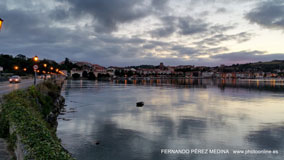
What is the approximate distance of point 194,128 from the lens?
2609 cm

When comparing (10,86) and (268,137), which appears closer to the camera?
(268,137)

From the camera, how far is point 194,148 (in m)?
19.3

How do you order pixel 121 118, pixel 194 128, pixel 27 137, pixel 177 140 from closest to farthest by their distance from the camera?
pixel 27 137, pixel 177 140, pixel 194 128, pixel 121 118

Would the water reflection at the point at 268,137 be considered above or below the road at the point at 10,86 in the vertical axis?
below

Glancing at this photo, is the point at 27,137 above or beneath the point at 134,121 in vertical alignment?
above

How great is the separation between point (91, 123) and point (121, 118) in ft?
16.0

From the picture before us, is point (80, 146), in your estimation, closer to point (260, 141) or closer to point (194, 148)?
point (194, 148)

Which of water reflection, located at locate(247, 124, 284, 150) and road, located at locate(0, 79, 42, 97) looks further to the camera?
road, located at locate(0, 79, 42, 97)

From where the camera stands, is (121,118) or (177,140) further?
(121,118)

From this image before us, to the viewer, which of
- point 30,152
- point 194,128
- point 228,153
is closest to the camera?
point 30,152

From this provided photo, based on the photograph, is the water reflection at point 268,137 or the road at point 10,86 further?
the road at point 10,86

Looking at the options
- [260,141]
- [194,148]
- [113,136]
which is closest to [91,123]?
[113,136]

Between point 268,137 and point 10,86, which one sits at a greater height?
point 10,86

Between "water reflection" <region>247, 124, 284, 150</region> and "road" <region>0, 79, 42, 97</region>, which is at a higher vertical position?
"road" <region>0, 79, 42, 97</region>
